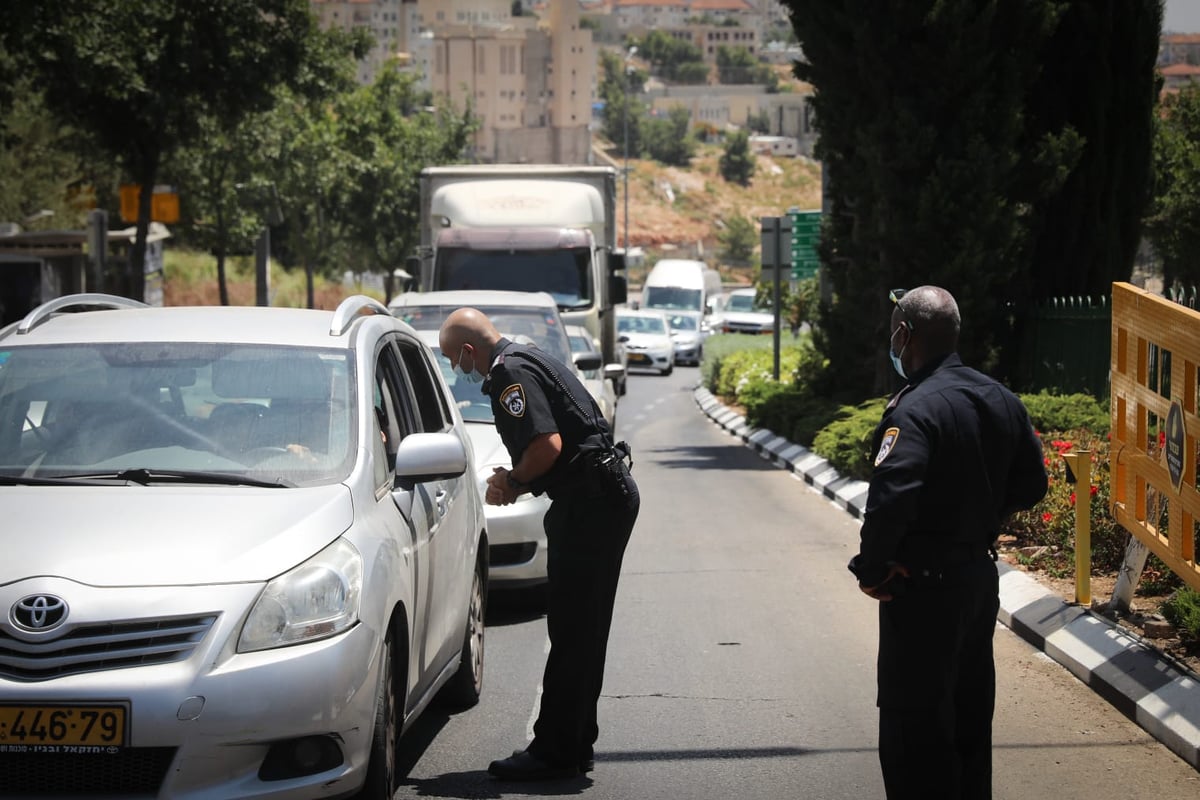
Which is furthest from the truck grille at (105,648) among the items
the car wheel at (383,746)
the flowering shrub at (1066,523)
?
the flowering shrub at (1066,523)

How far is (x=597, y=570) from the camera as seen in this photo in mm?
6043

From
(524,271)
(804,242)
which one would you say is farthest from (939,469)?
(804,242)

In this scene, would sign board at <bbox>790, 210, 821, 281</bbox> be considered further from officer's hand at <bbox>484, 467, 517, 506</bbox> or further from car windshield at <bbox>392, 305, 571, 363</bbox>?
officer's hand at <bbox>484, 467, 517, 506</bbox>

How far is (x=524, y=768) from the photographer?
6020 millimetres

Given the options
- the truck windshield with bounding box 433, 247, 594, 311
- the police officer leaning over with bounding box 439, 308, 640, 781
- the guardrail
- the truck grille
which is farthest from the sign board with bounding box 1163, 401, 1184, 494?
the truck windshield with bounding box 433, 247, 594, 311

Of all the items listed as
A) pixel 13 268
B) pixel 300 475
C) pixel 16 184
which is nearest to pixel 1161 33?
pixel 300 475

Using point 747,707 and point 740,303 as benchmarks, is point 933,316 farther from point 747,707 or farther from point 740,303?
point 740,303

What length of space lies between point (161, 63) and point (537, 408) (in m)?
23.4

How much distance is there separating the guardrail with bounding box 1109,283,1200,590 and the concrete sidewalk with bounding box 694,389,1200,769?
0.47 metres

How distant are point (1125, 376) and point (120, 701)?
Answer: 5731 millimetres

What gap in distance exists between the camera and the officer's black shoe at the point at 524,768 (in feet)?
19.7

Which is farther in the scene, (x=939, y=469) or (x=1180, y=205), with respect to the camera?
(x=1180, y=205)

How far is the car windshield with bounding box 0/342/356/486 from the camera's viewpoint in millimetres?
5406

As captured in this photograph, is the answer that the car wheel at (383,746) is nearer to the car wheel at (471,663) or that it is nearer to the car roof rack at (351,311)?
the car roof rack at (351,311)
